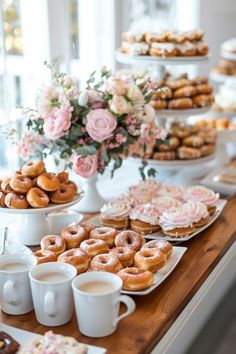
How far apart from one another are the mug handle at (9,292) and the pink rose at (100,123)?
0.53 m

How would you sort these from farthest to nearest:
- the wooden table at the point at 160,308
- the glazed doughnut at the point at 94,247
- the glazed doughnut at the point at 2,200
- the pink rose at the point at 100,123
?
1. the pink rose at the point at 100,123
2. the glazed doughnut at the point at 2,200
3. the glazed doughnut at the point at 94,247
4. the wooden table at the point at 160,308

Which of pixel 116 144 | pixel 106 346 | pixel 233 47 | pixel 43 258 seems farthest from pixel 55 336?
pixel 233 47

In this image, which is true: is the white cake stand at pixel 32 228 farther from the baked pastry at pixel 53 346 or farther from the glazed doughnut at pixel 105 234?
the baked pastry at pixel 53 346

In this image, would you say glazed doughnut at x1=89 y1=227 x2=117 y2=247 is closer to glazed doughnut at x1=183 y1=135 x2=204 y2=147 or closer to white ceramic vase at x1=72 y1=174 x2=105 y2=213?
white ceramic vase at x1=72 y1=174 x2=105 y2=213

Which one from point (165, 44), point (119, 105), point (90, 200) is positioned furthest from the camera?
point (165, 44)

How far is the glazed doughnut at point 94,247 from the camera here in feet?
4.10

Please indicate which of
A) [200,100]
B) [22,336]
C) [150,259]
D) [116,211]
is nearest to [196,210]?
[116,211]

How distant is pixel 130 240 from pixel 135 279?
0.73ft

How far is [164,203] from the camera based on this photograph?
153cm

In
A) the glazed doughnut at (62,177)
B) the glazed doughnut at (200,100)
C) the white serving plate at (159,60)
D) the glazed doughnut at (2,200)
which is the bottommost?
the glazed doughnut at (2,200)

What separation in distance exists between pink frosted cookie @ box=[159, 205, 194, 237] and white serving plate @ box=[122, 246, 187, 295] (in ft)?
0.22

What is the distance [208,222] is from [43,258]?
1.91ft

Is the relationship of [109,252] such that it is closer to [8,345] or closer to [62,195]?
[62,195]

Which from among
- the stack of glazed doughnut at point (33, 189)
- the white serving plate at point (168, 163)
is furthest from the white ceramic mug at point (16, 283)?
the white serving plate at point (168, 163)
